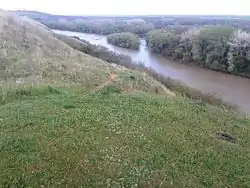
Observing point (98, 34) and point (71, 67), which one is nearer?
point (71, 67)

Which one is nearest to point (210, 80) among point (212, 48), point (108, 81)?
point (212, 48)

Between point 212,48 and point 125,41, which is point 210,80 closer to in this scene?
point 212,48

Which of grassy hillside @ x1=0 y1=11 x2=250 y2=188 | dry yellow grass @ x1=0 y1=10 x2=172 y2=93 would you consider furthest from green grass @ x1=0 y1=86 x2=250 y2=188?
dry yellow grass @ x1=0 y1=10 x2=172 y2=93

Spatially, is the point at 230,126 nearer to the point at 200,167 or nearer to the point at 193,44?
the point at 200,167

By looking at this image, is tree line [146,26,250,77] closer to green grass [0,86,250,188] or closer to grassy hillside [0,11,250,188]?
grassy hillside [0,11,250,188]

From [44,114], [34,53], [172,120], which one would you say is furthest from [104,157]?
[34,53]
